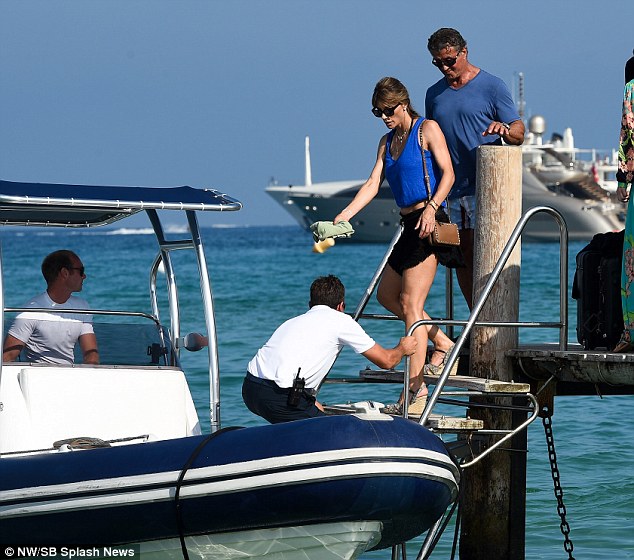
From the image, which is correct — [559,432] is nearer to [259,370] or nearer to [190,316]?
[259,370]

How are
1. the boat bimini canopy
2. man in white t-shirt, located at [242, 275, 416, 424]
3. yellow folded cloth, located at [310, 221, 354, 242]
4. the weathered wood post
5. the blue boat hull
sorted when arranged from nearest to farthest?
1. the blue boat hull
2. man in white t-shirt, located at [242, 275, 416, 424]
3. the boat bimini canopy
4. yellow folded cloth, located at [310, 221, 354, 242]
5. the weathered wood post

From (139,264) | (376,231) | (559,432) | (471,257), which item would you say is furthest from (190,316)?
(376,231)

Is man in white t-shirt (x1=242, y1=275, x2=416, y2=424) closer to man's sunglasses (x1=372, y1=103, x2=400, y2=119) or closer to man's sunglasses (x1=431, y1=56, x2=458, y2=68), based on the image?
man's sunglasses (x1=372, y1=103, x2=400, y2=119)

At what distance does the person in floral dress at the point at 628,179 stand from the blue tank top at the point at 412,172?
1041 mm

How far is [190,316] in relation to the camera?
88.9 ft

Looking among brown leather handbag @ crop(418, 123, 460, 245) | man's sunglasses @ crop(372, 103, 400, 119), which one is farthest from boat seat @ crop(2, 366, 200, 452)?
man's sunglasses @ crop(372, 103, 400, 119)

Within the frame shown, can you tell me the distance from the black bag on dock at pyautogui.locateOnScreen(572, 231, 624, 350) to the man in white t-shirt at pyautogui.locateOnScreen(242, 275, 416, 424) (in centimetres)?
114

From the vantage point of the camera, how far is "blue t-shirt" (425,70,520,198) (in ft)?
24.1

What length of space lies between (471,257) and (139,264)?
46.0 meters

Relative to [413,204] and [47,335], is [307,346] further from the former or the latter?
[47,335]

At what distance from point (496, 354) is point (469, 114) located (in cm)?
134

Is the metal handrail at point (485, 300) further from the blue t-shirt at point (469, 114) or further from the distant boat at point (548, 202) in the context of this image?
the distant boat at point (548, 202)

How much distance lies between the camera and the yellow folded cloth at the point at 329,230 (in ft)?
22.5

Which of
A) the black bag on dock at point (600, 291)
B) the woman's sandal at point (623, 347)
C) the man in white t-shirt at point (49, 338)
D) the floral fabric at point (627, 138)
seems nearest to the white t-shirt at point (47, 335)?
the man in white t-shirt at point (49, 338)
